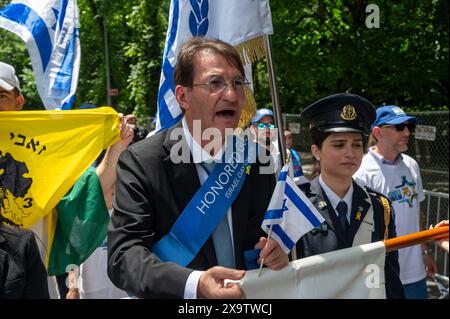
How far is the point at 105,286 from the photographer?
4305mm

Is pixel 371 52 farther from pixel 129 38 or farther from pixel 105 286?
pixel 129 38

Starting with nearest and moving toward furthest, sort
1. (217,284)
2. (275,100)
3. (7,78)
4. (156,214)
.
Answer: (217,284), (156,214), (275,100), (7,78)

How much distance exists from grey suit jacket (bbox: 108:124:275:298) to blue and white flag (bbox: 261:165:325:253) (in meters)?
0.17

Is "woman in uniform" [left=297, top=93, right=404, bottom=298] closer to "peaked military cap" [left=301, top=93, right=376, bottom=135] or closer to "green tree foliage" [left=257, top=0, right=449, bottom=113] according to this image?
"peaked military cap" [left=301, top=93, right=376, bottom=135]

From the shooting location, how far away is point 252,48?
3.31 metres

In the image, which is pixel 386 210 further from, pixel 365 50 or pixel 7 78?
pixel 365 50

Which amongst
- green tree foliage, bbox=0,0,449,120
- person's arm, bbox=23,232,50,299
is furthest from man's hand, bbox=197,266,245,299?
green tree foliage, bbox=0,0,449,120

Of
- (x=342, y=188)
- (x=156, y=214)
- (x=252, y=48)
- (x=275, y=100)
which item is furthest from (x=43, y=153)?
(x=342, y=188)

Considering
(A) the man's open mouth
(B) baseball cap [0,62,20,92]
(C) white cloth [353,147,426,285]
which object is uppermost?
(B) baseball cap [0,62,20,92]

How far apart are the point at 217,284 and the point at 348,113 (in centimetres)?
151

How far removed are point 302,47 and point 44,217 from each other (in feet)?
32.5

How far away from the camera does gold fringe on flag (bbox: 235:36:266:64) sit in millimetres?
3303
